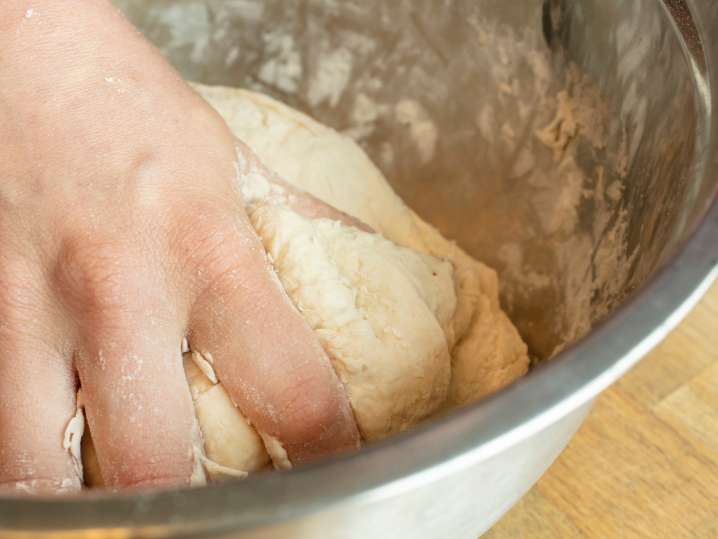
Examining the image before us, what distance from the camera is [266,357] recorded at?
2.14ft

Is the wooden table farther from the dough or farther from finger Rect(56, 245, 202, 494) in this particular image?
finger Rect(56, 245, 202, 494)

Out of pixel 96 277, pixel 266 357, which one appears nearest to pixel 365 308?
pixel 266 357

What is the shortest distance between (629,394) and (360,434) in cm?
29

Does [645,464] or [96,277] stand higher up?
[96,277]

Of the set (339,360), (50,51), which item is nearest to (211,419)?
(339,360)

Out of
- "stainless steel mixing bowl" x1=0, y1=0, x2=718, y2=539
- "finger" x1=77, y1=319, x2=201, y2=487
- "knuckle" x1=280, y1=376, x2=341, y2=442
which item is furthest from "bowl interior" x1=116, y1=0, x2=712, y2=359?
"finger" x1=77, y1=319, x2=201, y2=487

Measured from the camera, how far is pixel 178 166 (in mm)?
680

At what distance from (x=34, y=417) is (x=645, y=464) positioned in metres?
0.52

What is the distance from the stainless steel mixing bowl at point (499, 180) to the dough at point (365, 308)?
0.26 feet

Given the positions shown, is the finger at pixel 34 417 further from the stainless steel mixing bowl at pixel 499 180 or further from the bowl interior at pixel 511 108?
the bowl interior at pixel 511 108

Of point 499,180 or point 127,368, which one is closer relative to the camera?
point 127,368

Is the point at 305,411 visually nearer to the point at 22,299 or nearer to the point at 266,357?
the point at 266,357

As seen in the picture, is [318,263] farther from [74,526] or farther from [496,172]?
[74,526]

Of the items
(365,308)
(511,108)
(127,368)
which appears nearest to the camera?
(127,368)
